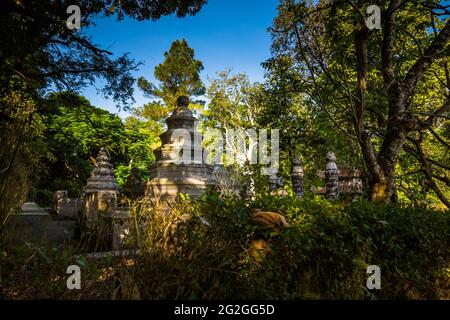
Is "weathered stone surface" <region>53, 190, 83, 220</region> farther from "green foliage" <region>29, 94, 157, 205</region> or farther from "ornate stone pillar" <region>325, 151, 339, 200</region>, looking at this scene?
"ornate stone pillar" <region>325, 151, 339, 200</region>

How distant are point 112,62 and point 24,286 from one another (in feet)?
19.4

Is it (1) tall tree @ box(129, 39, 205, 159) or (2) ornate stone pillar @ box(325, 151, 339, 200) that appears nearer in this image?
(2) ornate stone pillar @ box(325, 151, 339, 200)

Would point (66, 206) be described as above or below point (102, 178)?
below

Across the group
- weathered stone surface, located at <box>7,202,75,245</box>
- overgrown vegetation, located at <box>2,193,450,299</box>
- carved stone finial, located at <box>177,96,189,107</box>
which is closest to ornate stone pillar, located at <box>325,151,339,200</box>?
carved stone finial, located at <box>177,96,189,107</box>

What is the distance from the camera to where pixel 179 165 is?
719 cm

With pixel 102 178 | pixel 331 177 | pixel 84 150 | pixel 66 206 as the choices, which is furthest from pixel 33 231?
pixel 84 150

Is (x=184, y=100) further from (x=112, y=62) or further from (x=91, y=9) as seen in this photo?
(x=91, y=9)

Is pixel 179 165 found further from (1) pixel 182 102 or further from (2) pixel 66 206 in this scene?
(2) pixel 66 206

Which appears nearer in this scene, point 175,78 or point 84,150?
point 84,150

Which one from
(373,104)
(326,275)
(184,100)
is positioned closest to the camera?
(326,275)

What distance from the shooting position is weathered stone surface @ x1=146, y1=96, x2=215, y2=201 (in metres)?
7.09

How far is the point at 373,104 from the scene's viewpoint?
6125 mm
